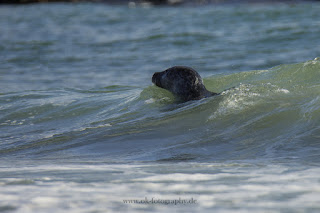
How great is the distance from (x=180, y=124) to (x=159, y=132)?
1.10ft

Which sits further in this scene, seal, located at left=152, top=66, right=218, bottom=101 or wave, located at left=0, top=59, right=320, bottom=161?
seal, located at left=152, top=66, right=218, bottom=101

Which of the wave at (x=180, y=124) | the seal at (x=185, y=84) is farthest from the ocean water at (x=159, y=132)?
the seal at (x=185, y=84)

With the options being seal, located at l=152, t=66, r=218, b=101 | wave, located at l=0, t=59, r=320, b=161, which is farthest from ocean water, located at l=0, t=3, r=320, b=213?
seal, located at l=152, t=66, r=218, b=101

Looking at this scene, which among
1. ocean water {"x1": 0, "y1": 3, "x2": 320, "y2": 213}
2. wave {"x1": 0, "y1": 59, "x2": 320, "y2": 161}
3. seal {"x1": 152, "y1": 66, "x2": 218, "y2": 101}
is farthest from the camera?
seal {"x1": 152, "y1": 66, "x2": 218, "y2": 101}

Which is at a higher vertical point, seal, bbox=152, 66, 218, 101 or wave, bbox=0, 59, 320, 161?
seal, bbox=152, 66, 218, 101

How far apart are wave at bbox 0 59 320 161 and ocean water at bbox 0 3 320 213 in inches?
0.6

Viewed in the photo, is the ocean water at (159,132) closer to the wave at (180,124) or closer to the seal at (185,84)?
the wave at (180,124)

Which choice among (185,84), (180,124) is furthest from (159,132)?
(185,84)

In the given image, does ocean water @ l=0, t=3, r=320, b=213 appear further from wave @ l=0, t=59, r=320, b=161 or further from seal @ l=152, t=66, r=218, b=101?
seal @ l=152, t=66, r=218, b=101

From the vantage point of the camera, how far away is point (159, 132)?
5.88 metres

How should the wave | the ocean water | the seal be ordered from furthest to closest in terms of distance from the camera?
the seal, the wave, the ocean water

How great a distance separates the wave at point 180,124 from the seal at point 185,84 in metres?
0.18

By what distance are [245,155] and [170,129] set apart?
4.34ft

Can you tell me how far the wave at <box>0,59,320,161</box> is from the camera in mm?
5090
